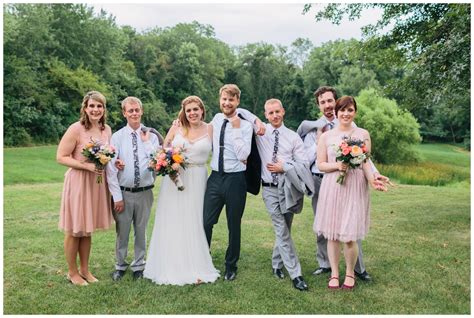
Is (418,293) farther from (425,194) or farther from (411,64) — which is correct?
(425,194)

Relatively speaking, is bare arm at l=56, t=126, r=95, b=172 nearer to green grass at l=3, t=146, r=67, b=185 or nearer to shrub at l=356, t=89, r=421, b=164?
green grass at l=3, t=146, r=67, b=185

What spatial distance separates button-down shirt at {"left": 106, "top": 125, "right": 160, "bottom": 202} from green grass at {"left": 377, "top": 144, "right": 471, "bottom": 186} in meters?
16.2

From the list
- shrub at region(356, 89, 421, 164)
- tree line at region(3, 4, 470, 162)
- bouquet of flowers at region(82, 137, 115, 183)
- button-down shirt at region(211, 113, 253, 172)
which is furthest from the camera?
tree line at region(3, 4, 470, 162)

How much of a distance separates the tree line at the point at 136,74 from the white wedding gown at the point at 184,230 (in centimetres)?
705

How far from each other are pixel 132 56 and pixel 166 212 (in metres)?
37.9

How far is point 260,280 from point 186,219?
1090mm

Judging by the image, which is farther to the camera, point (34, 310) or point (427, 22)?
point (427, 22)

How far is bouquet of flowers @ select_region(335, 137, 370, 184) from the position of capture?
4730 mm

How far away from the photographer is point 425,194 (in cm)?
1405

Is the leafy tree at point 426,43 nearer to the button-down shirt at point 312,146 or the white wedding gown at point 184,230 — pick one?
the button-down shirt at point 312,146

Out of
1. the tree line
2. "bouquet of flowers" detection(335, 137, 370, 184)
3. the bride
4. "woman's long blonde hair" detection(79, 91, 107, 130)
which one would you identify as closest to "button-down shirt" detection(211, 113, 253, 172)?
the bride

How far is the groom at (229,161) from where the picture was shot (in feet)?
17.4

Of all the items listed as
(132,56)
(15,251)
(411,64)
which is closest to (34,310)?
(15,251)

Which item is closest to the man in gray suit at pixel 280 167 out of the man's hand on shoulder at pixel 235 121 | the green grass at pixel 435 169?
the man's hand on shoulder at pixel 235 121
